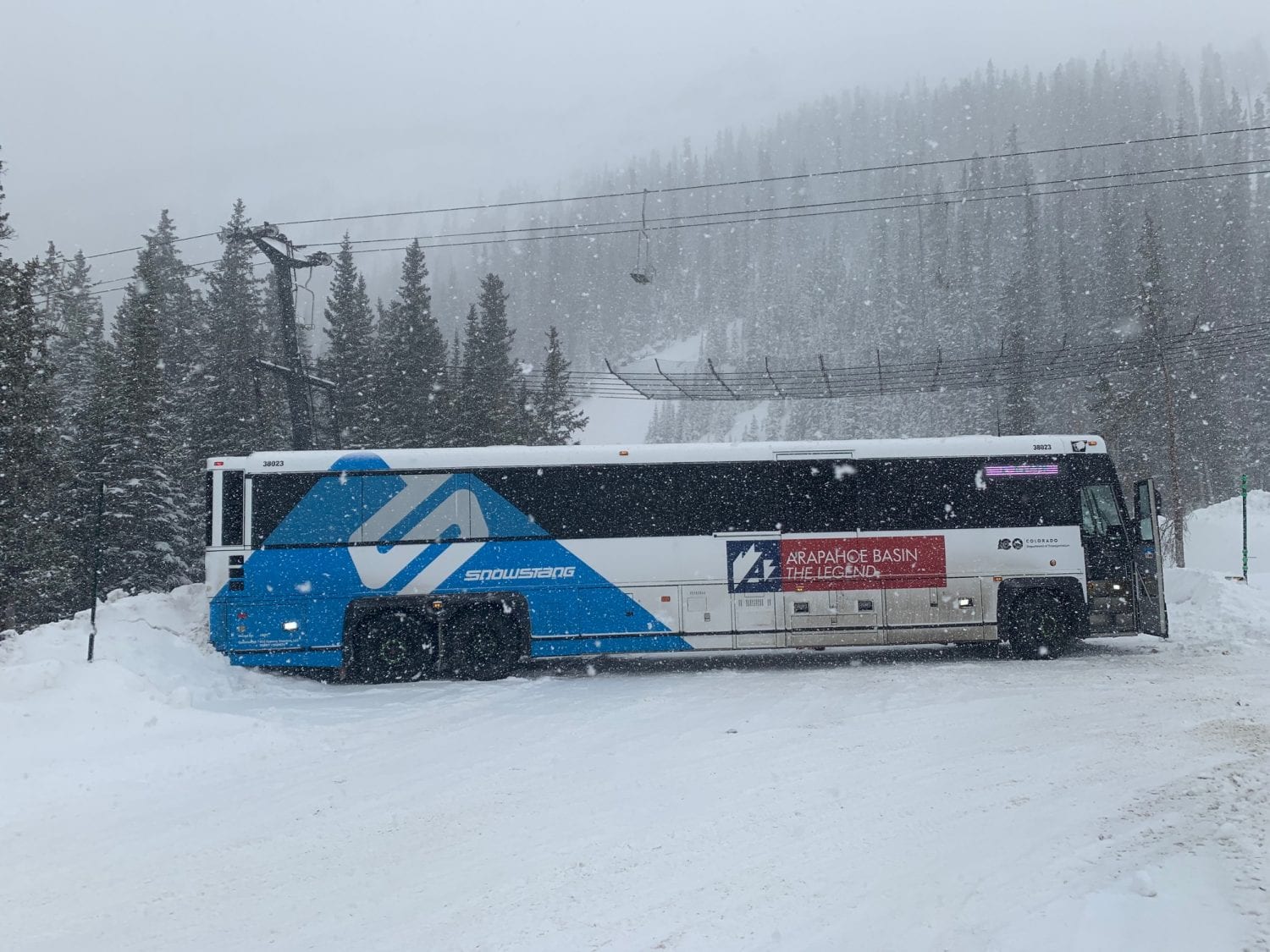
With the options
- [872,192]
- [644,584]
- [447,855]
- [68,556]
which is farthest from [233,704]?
[872,192]

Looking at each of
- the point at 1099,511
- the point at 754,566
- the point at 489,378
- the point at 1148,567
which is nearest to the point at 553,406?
the point at 489,378

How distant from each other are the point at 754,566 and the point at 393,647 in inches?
229

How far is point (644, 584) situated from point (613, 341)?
13794 cm

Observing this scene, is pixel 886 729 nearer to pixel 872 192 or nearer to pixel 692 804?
pixel 692 804

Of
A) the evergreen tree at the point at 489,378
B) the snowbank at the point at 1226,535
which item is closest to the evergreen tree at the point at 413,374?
the evergreen tree at the point at 489,378

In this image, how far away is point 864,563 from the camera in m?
14.3

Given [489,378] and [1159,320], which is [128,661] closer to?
[489,378]

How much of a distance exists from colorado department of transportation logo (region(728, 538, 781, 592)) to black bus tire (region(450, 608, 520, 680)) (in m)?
3.58

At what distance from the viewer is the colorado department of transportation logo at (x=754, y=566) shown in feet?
46.6

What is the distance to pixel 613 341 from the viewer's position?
14975 centimetres

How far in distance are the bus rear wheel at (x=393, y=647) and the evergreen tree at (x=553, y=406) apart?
3248cm

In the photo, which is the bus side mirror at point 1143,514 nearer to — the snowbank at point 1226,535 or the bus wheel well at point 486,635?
the bus wheel well at point 486,635

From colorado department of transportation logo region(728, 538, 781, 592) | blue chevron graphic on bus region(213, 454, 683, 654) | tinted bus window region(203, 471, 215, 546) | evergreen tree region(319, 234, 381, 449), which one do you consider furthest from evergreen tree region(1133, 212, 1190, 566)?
tinted bus window region(203, 471, 215, 546)

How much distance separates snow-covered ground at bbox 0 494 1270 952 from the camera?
15.2 ft
